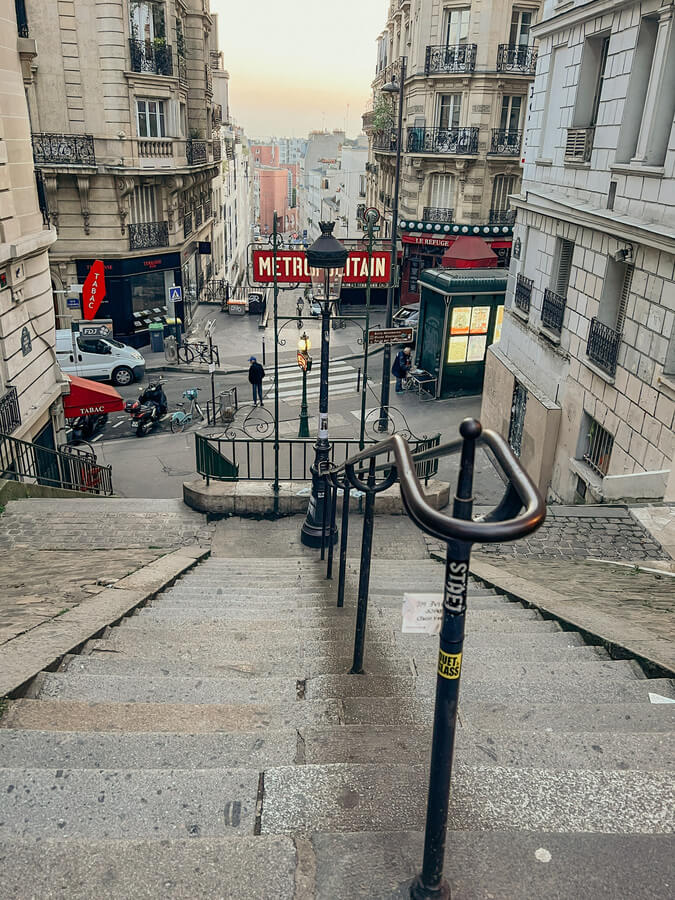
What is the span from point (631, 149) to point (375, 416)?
32.2ft

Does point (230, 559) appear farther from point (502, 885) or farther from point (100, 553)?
point (502, 885)

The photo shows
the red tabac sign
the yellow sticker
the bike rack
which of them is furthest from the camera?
the red tabac sign

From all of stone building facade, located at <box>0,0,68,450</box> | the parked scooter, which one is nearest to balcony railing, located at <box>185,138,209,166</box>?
the parked scooter

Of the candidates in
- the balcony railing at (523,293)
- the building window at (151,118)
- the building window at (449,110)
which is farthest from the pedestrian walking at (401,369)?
the building window at (449,110)

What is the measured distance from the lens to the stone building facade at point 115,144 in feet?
75.6

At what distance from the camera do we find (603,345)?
1080cm

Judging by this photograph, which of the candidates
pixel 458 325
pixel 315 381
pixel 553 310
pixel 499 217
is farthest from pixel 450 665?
pixel 499 217

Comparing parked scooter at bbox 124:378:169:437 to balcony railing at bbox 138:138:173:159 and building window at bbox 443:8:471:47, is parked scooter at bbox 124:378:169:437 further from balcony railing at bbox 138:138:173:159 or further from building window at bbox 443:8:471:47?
building window at bbox 443:8:471:47

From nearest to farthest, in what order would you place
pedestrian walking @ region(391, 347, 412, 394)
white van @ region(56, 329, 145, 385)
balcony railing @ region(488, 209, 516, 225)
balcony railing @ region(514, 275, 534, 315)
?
balcony railing @ region(514, 275, 534, 315)
pedestrian walking @ region(391, 347, 412, 394)
white van @ region(56, 329, 145, 385)
balcony railing @ region(488, 209, 516, 225)

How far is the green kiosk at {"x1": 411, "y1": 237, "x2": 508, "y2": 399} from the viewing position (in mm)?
18938

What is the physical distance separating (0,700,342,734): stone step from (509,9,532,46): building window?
3151 centimetres

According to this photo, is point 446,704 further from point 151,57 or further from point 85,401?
point 151,57

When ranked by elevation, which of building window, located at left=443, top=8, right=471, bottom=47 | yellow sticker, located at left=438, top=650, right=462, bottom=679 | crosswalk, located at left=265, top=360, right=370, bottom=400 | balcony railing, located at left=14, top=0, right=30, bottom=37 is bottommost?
crosswalk, located at left=265, top=360, right=370, bottom=400

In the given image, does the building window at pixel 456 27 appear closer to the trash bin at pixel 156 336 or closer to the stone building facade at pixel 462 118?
the stone building facade at pixel 462 118
